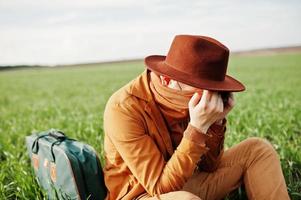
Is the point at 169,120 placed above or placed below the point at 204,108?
below

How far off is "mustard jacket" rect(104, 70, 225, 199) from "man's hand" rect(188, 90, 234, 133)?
0.18ft

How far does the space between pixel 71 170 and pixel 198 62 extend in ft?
3.46

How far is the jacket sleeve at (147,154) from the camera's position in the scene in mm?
2598

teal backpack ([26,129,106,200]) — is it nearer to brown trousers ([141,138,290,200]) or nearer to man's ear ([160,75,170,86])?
brown trousers ([141,138,290,200])

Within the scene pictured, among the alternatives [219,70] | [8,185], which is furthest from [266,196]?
[8,185]

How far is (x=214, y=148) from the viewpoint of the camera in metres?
3.13

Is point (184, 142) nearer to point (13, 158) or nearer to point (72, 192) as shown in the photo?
point (72, 192)

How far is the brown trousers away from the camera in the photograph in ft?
9.89

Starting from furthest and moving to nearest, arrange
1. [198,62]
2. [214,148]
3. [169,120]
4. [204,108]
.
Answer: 1. [214,148]
2. [169,120]
3. [198,62]
4. [204,108]

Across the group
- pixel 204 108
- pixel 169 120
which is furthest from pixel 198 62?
pixel 169 120

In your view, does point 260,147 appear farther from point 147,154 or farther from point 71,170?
point 71,170

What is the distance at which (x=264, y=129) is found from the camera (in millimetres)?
5762

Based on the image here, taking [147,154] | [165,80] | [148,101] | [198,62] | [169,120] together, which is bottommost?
[147,154]

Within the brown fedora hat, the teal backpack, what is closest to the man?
the brown fedora hat
